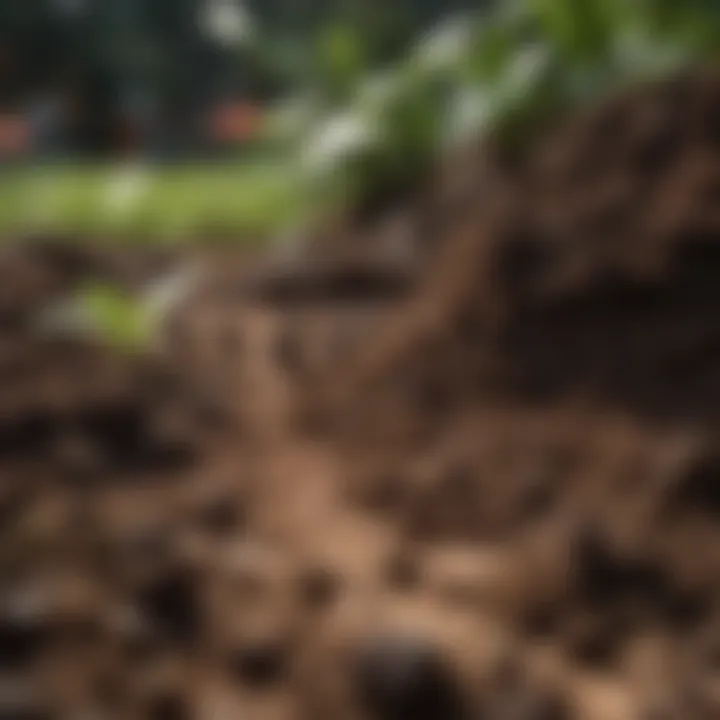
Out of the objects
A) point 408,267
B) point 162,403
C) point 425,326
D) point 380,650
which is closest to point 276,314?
point 408,267

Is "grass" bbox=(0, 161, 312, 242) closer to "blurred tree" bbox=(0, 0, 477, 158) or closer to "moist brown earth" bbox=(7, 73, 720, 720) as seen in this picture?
"blurred tree" bbox=(0, 0, 477, 158)

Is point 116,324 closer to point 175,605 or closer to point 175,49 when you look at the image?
point 175,605

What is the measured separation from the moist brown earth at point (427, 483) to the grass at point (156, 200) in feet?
2.69

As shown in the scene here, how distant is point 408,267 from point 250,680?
1.16 meters

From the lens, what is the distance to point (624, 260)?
4.03 feet

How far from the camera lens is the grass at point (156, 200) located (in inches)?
97.0

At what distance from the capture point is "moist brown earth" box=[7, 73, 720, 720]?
71 cm

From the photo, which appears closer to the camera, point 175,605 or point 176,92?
point 175,605

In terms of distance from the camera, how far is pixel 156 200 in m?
2.62

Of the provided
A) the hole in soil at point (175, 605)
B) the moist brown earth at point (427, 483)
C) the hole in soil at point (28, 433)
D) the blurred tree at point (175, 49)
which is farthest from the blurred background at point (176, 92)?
the hole in soil at point (175, 605)

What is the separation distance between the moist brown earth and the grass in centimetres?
82

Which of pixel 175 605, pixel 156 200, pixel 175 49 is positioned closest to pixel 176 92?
pixel 175 49

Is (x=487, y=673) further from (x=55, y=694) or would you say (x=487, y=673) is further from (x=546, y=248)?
(x=546, y=248)

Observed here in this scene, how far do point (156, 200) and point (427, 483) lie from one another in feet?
5.69
